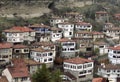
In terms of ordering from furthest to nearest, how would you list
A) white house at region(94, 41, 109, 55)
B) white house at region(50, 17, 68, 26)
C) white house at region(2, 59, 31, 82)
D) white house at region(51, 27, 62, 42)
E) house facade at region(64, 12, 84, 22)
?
1. house facade at region(64, 12, 84, 22)
2. white house at region(50, 17, 68, 26)
3. white house at region(51, 27, 62, 42)
4. white house at region(94, 41, 109, 55)
5. white house at region(2, 59, 31, 82)

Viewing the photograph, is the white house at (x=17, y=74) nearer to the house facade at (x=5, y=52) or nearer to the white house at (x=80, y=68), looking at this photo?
the house facade at (x=5, y=52)

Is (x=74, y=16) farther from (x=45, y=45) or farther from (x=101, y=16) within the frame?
(x=45, y=45)

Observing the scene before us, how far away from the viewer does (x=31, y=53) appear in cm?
4184

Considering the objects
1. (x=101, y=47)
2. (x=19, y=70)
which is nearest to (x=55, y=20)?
(x=101, y=47)

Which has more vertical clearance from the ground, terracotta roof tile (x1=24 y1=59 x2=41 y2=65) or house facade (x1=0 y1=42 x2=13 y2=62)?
house facade (x1=0 y1=42 x2=13 y2=62)

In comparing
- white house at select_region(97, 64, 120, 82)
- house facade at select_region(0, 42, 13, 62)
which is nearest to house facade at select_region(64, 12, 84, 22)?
white house at select_region(97, 64, 120, 82)

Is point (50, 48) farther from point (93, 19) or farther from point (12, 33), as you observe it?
point (93, 19)

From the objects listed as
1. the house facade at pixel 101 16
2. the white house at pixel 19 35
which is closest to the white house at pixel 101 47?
the white house at pixel 19 35

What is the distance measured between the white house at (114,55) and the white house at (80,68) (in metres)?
3.88

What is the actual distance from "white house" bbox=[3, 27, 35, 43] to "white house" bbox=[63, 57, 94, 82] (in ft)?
25.5

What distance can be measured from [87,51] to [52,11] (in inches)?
579

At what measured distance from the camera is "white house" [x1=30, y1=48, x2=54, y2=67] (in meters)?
40.8

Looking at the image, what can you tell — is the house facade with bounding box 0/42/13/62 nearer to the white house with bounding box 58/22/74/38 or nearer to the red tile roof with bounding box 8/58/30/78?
the red tile roof with bounding box 8/58/30/78

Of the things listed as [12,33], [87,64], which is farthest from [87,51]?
[12,33]
